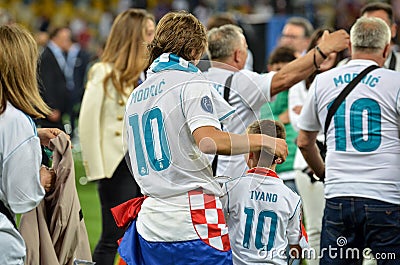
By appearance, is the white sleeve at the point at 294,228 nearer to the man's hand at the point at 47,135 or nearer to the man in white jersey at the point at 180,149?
the man in white jersey at the point at 180,149

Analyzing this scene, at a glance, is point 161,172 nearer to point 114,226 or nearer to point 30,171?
point 30,171

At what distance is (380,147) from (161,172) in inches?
61.6

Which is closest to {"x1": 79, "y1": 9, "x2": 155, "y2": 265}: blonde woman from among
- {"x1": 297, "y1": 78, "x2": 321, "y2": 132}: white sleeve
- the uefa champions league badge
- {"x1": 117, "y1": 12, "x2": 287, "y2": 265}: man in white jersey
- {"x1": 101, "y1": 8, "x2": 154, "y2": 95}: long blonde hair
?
{"x1": 101, "y1": 8, "x2": 154, "y2": 95}: long blonde hair

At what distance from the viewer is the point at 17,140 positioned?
3.75m

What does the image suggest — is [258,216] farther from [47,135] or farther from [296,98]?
[296,98]

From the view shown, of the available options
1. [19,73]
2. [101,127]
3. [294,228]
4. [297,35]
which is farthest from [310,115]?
[297,35]

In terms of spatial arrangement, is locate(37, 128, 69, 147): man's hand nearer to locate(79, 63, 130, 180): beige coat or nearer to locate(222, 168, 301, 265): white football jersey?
locate(222, 168, 301, 265): white football jersey

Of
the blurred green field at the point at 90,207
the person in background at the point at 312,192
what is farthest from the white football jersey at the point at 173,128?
the blurred green field at the point at 90,207

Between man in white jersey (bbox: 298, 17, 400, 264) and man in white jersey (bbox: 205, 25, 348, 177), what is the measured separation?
144 millimetres

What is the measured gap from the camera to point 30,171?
377 cm

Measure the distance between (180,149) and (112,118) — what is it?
2.44 metres

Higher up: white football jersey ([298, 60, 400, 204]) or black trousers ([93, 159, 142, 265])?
white football jersey ([298, 60, 400, 204])

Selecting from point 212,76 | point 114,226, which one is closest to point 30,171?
point 212,76

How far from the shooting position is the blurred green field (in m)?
8.68
